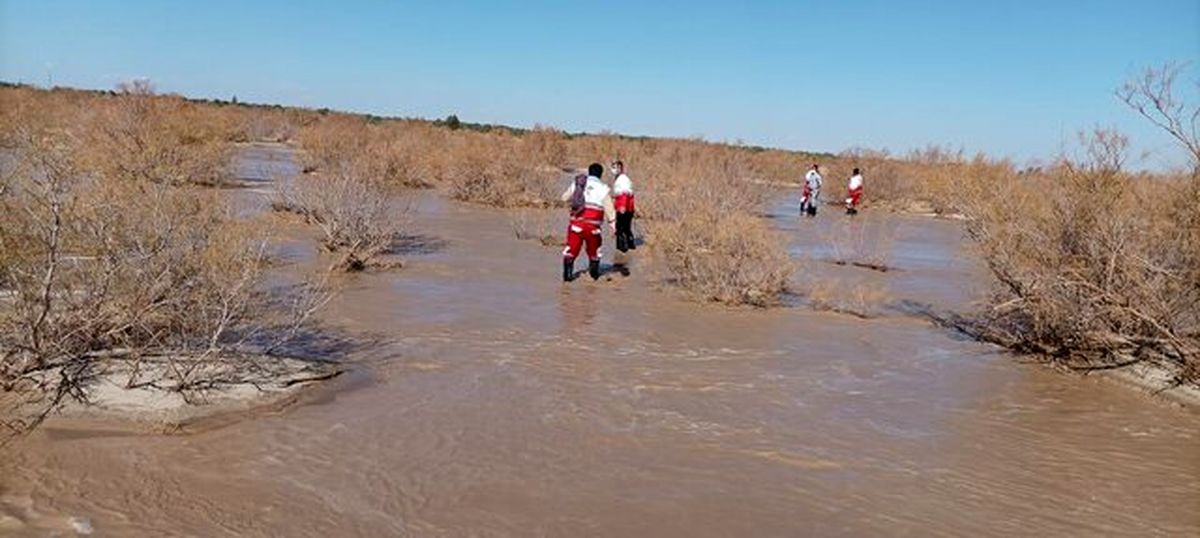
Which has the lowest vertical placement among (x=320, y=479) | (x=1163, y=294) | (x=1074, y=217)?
(x=320, y=479)

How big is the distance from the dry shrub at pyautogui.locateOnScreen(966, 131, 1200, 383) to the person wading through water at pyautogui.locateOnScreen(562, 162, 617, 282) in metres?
4.42

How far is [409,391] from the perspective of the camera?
6746 millimetres

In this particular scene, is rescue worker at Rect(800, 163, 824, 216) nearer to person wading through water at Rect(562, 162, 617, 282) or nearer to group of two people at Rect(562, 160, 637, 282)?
group of two people at Rect(562, 160, 637, 282)

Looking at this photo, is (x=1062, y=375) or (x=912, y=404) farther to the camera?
(x=1062, y=375)

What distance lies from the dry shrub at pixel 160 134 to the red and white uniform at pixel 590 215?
6634mm

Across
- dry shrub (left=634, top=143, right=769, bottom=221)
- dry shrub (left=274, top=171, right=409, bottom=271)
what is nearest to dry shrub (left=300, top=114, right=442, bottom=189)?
dry shrub (left=634, top=143, right=769, bottom=221)

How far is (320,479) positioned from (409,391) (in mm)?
1753

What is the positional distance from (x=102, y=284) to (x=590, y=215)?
6.74m

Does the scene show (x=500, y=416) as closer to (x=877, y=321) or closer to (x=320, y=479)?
(x=320, y=479)

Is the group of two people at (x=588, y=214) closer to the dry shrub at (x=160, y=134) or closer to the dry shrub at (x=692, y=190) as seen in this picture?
the dry shrub at (x=692, y=190)

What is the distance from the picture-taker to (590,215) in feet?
39.2

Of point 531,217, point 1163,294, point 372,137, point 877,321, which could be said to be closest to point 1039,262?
point 1163,294

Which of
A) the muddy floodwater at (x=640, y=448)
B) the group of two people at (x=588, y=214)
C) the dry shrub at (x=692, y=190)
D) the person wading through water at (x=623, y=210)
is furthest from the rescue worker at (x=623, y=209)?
the muddy floodwater at (x=640, y=448)

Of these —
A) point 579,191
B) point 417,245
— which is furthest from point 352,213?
point 579,191
